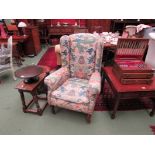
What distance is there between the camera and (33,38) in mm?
3840

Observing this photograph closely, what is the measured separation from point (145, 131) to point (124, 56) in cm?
105

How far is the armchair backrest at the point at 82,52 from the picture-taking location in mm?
1756

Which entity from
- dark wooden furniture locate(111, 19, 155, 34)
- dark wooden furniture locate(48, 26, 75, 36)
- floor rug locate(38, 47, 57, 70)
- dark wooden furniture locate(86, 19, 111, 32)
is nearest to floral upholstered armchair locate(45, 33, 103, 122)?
floor rug locate(38, 47, 57, 70)

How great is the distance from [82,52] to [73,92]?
0.60 meters

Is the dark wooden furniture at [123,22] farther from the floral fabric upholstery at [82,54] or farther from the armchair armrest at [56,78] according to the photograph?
the armchair armrest at [56,78]

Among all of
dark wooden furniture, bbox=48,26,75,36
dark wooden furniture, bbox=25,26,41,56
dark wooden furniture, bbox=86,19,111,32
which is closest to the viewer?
dark wooden furniture, bbox=25,26,41,56

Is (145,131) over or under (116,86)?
under

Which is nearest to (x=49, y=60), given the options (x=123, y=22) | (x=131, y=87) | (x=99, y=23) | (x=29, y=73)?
(x=29, y=73)

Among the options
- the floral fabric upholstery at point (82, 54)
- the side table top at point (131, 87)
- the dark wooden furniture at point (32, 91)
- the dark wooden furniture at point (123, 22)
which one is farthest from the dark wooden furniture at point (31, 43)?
the dark wooden furniture at point (123, 22)

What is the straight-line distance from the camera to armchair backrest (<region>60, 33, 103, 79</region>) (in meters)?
1.76

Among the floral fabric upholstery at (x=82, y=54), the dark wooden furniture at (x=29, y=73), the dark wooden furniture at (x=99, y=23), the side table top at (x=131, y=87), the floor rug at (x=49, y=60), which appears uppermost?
the dark wooden furniture at (x=99, y=23)

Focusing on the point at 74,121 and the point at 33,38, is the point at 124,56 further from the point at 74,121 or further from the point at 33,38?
the point at 33,38

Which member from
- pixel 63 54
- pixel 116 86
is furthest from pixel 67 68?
pixel 116 86

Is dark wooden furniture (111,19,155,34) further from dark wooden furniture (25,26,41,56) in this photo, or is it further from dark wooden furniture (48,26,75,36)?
dark wooden furniture (25,26,41,56)
